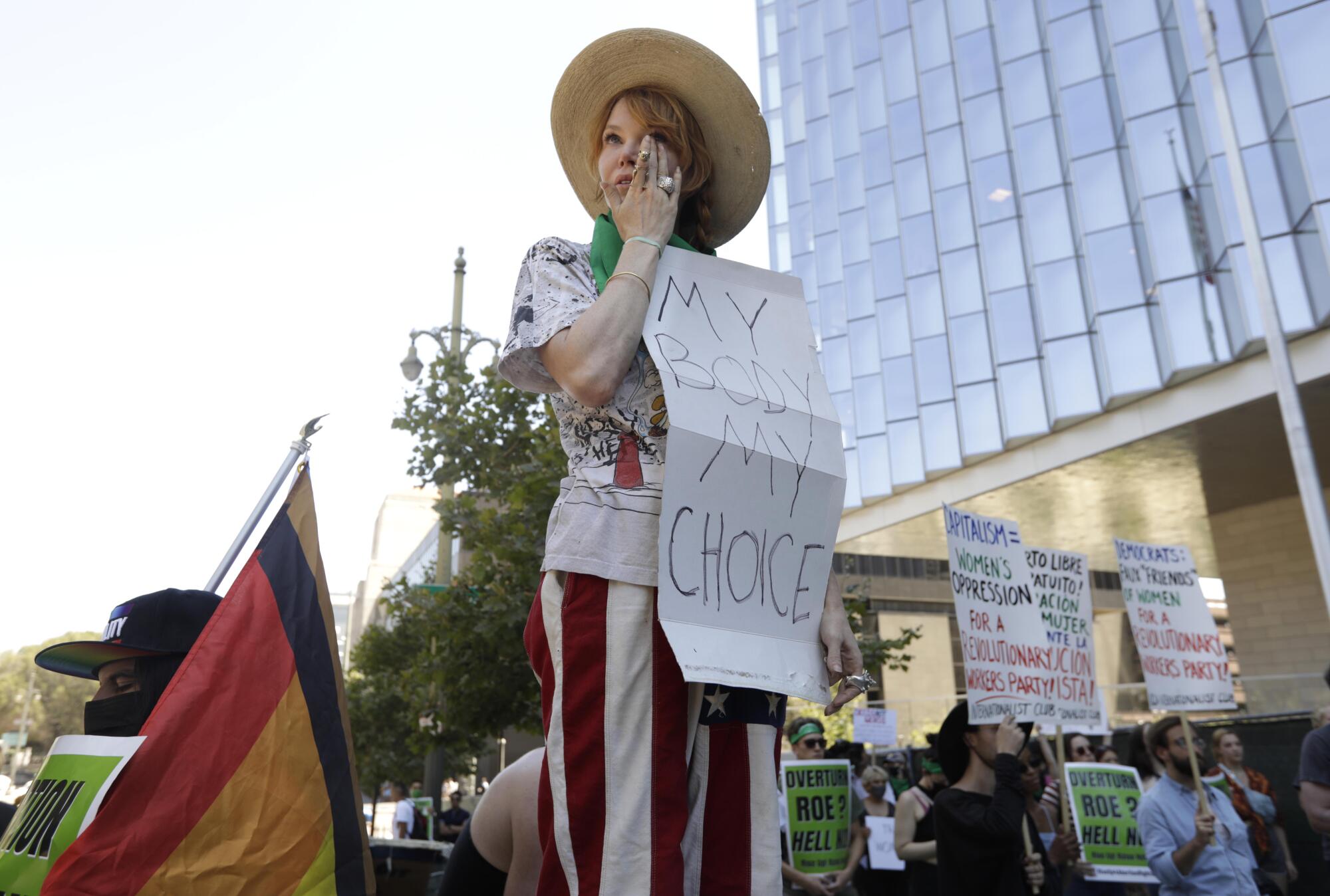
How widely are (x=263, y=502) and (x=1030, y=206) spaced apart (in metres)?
24.5

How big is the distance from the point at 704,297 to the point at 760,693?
0.70 m

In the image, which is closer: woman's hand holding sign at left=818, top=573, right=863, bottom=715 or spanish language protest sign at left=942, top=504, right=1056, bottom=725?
woman's hand holding sign at left=818, top=573, right=863, bottom=715

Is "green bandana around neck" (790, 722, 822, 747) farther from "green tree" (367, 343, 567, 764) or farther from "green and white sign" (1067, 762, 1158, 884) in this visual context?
"green tree" (367, 343, 567, 764)

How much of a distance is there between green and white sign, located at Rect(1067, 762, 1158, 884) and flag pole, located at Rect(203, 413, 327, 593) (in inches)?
198

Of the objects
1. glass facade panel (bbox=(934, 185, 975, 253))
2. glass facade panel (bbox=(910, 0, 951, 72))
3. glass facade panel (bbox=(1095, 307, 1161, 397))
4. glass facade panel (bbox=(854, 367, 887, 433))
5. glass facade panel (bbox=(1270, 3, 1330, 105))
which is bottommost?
glass facade panel (bbox=(1095, 307, 1161, 397))

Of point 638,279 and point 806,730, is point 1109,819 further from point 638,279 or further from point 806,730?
point 638,279

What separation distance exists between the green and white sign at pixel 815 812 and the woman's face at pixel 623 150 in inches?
177

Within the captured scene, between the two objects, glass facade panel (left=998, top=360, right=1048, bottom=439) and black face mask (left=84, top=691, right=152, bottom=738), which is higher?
glass facade panel (left=998, top=360, right=1048, bottom=439)

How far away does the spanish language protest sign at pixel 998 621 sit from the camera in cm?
502

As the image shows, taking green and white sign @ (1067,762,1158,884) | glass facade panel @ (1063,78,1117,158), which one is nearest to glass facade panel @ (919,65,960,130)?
glass facade panel @ (1063,78,1117,158)

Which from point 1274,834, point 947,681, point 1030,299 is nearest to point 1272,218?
point 1030,299

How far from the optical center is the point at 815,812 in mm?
5895

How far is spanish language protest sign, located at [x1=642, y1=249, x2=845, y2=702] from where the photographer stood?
154 cm

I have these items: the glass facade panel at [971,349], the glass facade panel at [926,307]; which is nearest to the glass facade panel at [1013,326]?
the glass facade panel at [971,349]
